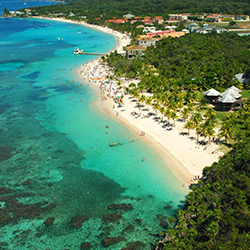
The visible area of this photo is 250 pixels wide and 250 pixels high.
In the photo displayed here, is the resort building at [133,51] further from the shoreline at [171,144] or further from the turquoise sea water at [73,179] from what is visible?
the shoreline at [171,144]

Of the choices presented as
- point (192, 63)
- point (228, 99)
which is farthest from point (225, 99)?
point (192, 63)

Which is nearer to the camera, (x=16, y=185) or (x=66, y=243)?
(x=66, y=243)

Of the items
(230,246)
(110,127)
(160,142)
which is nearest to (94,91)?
(110,127)

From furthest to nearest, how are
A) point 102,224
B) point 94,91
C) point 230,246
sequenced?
point 94,91, point 102,224, point 230,246

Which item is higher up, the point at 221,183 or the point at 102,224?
the point at 221,183

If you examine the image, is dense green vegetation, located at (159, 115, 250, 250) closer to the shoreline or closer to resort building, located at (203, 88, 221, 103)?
the shoreline

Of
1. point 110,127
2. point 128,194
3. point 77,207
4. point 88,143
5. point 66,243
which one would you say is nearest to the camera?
point 66,243

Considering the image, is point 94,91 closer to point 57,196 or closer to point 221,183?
point 57,196

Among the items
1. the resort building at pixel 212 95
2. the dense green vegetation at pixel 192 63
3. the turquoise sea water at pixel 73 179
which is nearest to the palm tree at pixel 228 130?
the turquoise sea water at pixel 73 179
